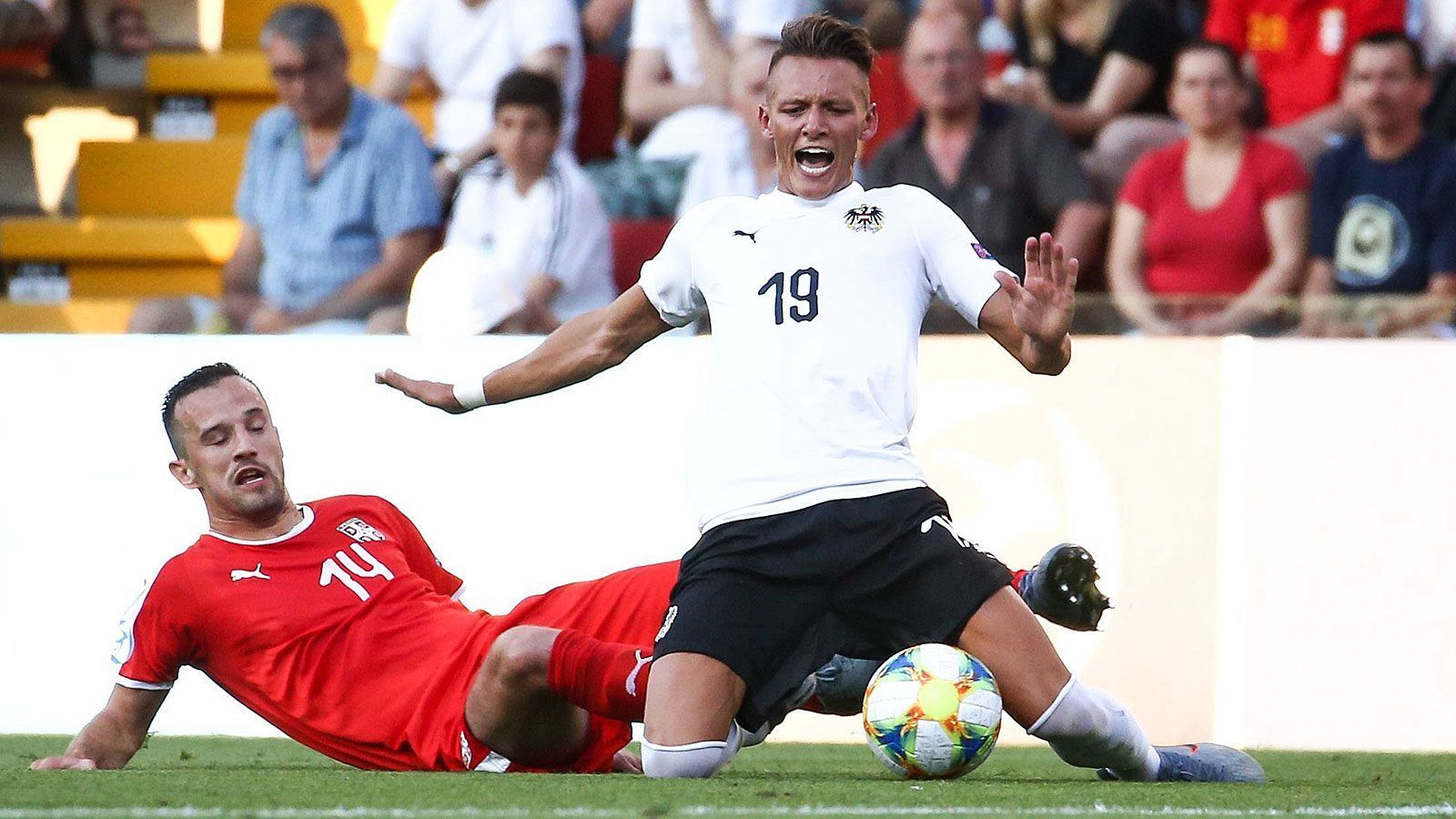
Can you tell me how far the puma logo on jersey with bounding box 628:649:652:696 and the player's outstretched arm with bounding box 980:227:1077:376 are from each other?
3.89 feet

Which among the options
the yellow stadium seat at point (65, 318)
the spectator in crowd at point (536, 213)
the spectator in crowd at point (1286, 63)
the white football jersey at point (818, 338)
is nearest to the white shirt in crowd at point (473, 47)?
the spectator in crowd at point (536, 213)

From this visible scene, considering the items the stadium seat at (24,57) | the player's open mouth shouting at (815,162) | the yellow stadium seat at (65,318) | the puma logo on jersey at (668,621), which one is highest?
the stadium seat at (24,57)

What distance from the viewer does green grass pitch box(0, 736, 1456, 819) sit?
383 centimetres

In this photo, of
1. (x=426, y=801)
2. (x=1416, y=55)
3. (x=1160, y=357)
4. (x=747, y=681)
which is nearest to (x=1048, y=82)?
(x=1416, y=55)

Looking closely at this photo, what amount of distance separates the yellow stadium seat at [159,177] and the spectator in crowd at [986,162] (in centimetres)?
363

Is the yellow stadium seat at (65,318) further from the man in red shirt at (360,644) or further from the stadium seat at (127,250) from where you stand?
the man in red shirt at (360,644)

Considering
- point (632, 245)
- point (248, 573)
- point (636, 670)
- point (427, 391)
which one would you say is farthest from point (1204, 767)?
point (632, 245)

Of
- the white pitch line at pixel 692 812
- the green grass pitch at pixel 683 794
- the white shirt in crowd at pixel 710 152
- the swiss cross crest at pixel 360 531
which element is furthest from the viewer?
the white shirt in crowd at pixel 710 152

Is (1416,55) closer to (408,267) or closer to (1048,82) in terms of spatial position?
(1048,82)

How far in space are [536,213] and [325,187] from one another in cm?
97

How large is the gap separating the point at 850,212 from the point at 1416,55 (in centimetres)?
430

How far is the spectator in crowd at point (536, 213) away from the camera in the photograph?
8.34 m

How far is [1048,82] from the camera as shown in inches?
368

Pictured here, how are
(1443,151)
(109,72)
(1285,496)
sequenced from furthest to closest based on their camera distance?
(109,72)
(1443,151)
(1285,496)
